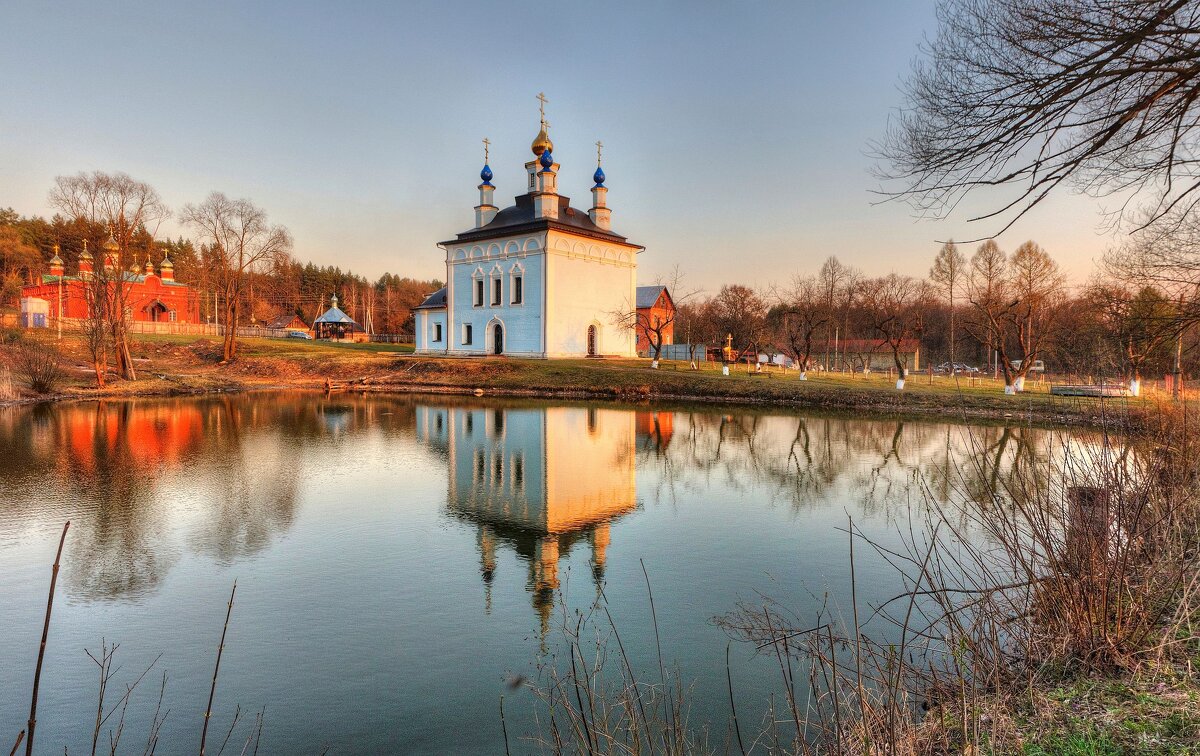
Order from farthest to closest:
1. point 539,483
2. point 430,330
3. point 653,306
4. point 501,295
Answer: point 653,306 → point 430,330 → point 501,295 → point 539,483

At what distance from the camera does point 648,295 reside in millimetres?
53062

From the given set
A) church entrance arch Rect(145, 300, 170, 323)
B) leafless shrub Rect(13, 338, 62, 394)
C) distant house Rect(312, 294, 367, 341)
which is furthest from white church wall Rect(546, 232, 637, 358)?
church entrance arch Rect(145, 300, 170, 323)

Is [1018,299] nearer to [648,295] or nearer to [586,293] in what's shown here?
[586,293]

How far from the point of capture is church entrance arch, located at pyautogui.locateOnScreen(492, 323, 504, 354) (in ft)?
127

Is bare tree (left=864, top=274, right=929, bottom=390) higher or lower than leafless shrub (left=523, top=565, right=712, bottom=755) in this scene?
higher

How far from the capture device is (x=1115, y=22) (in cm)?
383

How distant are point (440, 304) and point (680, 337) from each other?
22.7 meters

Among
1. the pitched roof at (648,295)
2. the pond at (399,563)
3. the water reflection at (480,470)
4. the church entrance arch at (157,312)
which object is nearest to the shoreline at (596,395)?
the water reflection at (480,470)

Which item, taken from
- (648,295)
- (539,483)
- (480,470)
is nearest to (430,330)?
(648,295)

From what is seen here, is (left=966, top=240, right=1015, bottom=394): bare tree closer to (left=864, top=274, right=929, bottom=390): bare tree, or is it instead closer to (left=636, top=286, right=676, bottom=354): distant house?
(left=864, top=274, right=929, bottom=390): bare tree

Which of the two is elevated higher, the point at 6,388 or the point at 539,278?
the point at 539,278

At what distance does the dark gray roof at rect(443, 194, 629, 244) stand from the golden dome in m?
2.73

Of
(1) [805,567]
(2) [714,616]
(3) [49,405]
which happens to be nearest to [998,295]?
(1) [805,567]

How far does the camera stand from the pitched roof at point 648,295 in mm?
52125
